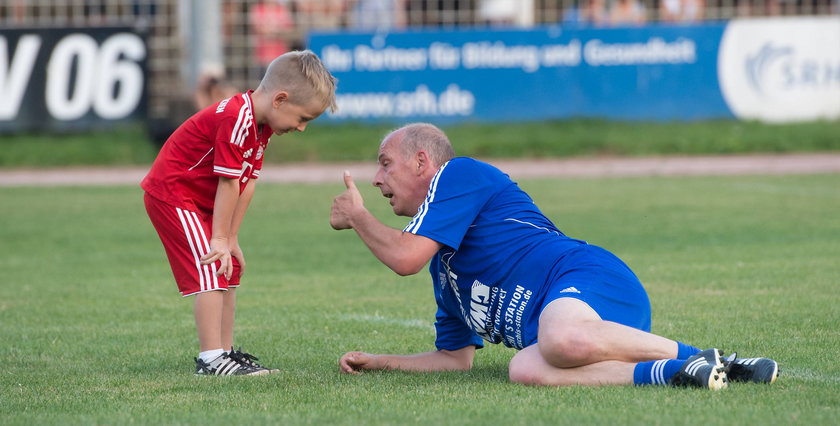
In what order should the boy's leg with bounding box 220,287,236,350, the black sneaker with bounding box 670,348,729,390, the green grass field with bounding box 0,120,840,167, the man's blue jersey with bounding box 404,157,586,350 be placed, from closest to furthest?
the black sneaker with bounding box 670,348,729,390 < the man's blue jersey with bounding box 404,157,586,350 < the boy's leg with bounding box 220,287,236,350 < the green grass field with bounding box 0,120,840,167

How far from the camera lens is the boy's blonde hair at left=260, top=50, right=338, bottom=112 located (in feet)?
18.6

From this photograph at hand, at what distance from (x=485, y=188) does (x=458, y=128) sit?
15.1 metres

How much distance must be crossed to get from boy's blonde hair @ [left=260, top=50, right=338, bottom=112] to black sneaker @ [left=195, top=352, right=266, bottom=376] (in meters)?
1.24

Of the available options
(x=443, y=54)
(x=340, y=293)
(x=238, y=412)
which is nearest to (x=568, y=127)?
(x=443, y=54)

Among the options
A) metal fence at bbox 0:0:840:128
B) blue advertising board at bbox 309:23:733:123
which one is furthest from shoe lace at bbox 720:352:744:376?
metal fence at bbox 0:0:840:128

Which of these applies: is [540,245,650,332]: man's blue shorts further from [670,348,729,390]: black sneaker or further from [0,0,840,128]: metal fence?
[0,0,840,128]: metal fence

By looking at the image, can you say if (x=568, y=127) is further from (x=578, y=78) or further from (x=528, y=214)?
(x=528, y=214)

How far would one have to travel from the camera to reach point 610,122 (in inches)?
814

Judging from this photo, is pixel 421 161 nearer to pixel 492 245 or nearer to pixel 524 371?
pixel 492 245

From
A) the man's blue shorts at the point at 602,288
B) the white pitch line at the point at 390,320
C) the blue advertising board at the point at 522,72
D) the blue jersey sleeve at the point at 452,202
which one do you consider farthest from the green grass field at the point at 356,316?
the blue advertising board at the point at 522,72

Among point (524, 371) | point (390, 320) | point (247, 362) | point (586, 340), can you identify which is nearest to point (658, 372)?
point (586, 340)

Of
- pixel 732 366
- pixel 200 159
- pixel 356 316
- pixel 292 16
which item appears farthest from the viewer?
pixel 292 16

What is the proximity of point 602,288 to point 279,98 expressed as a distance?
1705mm

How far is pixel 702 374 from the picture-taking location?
4879 mm
